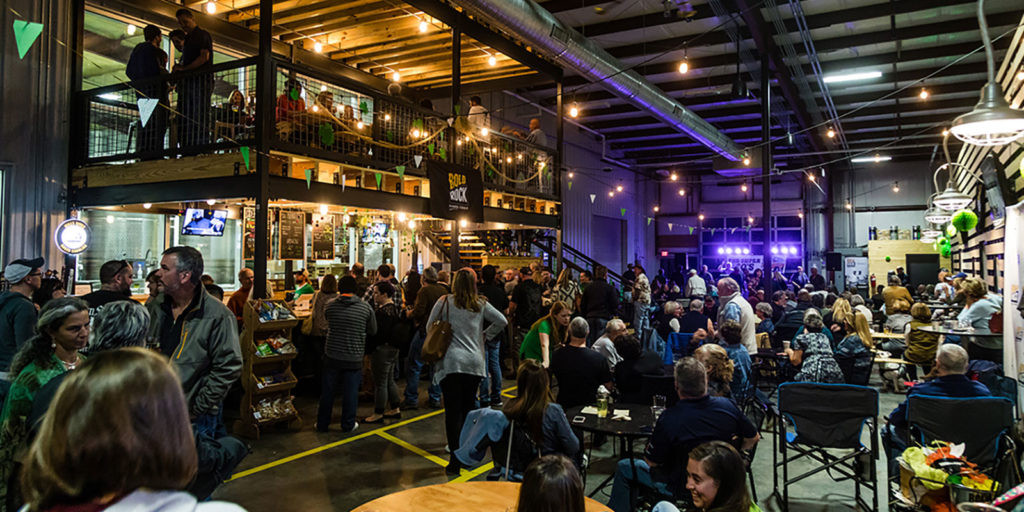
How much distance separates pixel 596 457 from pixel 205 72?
637cm

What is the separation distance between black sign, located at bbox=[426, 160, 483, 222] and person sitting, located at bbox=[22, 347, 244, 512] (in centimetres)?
800

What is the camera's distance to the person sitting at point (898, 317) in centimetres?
909

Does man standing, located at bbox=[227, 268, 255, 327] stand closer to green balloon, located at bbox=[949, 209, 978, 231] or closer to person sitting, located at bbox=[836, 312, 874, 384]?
person sitting, located at bbox=[836, 312, 874, 384]

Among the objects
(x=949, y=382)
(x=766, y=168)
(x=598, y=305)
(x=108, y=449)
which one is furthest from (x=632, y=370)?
(x=766, y=168)

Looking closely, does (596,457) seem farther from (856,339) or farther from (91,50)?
(91,50)

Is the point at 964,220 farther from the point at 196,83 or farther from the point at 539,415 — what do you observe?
the point at 196,83

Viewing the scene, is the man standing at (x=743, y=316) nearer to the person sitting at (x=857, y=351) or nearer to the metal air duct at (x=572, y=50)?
the person sitting at (x=857, y=351)

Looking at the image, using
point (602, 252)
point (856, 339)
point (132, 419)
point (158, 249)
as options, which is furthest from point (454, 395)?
point (602, 252)

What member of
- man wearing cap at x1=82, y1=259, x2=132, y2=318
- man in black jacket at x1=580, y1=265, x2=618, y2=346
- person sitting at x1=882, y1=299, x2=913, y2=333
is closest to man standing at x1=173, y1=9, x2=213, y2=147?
man wearing cap at x1=82, y1=259, x2=132, y2=318

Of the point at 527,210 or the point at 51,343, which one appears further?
the point at 527,210

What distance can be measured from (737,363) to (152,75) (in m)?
8.09

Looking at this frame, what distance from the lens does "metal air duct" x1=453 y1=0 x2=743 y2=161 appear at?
7301 mm

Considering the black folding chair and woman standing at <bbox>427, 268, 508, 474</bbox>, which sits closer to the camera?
the black folding chair

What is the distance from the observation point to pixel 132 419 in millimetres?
1116
